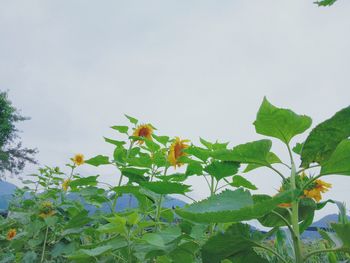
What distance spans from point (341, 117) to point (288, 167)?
7.3 inches

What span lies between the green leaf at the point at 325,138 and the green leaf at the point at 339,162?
0.04 ft

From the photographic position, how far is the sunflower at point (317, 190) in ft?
2.88

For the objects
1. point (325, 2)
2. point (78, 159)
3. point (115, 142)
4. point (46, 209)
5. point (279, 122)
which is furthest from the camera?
point (78, 159)

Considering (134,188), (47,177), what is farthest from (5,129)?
(134,188)

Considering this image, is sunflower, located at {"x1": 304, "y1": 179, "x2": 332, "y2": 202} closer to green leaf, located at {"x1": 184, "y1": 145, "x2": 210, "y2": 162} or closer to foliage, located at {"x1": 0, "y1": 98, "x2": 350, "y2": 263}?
foliage, located at {"x1": 0, "y1": 98, "x2": 350, "y2": 263}

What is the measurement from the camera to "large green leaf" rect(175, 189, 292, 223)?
54 centimetres

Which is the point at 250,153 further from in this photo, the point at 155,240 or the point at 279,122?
the point at 155,240

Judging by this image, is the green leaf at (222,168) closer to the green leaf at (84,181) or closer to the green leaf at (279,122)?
the green leaf at (279,122)

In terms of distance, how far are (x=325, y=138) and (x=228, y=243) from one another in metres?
0.26

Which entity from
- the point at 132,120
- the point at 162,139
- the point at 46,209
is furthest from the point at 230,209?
the point at 46,209

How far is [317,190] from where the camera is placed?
2.94ft

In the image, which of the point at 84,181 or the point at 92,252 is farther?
the point at 84,181

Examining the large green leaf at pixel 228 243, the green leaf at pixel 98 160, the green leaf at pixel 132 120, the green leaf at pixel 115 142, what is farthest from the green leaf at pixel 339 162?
the green leaf at pixel 132 120

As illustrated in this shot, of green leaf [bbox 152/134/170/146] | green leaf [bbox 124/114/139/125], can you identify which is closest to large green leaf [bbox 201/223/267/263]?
green leaf [bbox 152/134/170/146]
